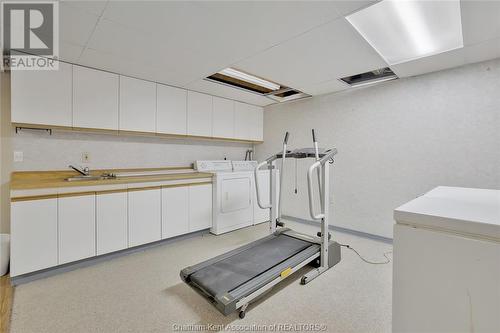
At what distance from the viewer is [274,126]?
4500mm

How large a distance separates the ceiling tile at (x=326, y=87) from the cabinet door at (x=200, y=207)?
2.12 meters

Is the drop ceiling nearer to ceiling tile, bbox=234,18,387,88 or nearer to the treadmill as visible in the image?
ceiling tile, bbox=234,18,387,88

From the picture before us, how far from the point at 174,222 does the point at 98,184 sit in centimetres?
102

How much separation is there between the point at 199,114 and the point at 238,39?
1788 millimetres

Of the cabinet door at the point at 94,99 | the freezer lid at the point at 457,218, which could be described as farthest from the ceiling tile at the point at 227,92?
the freezer lid at the point at 457,218

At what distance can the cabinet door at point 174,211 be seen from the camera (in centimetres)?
290

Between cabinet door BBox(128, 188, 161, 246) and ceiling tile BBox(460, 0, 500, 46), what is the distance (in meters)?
3.34

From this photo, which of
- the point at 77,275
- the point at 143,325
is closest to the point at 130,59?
the point at 77,275

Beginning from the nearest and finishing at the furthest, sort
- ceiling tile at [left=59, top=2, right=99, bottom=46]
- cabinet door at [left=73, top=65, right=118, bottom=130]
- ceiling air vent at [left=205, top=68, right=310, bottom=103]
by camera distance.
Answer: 1. ceiling tile at [left=59, top=2, right=99, bottom=46]
2. cabinet door at [left=73, top=65, right=118, bottom=130]
3. ceiling air vent at [left=205, top=68, right=310, bottom=103]

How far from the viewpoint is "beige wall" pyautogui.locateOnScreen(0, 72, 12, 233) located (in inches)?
96.9

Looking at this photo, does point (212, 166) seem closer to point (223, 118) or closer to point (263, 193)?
point (223, 118)

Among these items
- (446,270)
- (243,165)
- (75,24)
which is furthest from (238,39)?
(243,165)

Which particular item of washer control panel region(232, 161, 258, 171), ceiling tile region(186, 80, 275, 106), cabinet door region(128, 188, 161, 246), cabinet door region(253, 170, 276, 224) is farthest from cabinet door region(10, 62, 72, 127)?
cabinet door region(253, 170, 276, 224)

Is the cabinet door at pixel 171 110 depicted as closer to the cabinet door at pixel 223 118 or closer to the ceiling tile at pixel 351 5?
the cabinet door at pixel 223 118
